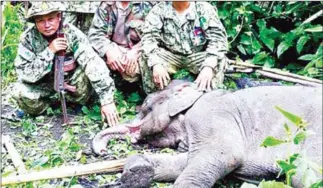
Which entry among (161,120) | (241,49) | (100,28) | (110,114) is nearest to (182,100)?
(161,120)

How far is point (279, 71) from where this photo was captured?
5012 mm

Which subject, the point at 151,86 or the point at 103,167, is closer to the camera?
the point at 103,167

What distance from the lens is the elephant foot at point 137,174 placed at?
3771mm

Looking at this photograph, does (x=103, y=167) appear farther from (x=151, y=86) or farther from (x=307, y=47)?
(x=307, y=47)

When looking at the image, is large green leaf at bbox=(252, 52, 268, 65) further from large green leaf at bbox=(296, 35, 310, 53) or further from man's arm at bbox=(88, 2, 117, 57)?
man's arm at bbox=(88, 2, 117, 57)

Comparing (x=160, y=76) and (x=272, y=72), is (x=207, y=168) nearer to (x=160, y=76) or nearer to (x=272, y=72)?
(x=160, y=76)

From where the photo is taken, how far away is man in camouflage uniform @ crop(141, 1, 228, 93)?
483 centimetres

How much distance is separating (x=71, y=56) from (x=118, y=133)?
26.0 inches

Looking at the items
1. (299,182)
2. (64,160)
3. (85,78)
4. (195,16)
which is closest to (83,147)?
(64,160)

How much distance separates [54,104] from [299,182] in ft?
6.64

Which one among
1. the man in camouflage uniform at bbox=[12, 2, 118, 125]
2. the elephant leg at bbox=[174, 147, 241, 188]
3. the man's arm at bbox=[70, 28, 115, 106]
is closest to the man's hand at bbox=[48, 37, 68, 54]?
the man in camouflage uniform at bbox=[12, 2, 118, 125]

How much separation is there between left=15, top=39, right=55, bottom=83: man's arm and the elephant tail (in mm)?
589

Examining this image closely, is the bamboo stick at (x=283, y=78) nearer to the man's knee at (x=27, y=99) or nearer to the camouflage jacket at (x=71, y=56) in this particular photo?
the camouflage jacket at (x=71, y=56)

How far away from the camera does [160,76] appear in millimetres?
4719
